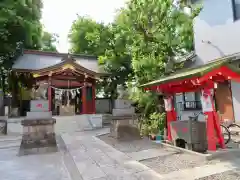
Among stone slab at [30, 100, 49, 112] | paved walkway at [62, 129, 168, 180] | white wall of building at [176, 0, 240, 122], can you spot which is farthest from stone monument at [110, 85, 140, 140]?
white wall of building at [176, 0, 240, 122]

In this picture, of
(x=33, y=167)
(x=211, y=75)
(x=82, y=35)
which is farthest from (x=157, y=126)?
(x=82, y=35)

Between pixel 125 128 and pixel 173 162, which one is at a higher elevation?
pixel 125 128

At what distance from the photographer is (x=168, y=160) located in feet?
18.5

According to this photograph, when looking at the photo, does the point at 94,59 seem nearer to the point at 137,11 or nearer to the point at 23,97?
the point at 23,97

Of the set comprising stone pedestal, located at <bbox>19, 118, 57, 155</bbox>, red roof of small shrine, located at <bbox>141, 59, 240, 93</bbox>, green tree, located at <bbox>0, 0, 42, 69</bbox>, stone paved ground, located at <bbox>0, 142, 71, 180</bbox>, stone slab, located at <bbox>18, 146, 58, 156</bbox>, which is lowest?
stone paved ground, located at <bbox>0, 142, 71, 180</bbox>

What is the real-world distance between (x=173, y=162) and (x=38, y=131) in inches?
199

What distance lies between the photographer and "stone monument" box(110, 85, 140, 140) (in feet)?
29.7

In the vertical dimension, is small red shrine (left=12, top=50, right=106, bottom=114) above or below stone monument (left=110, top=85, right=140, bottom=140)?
above

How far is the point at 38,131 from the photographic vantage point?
742cm

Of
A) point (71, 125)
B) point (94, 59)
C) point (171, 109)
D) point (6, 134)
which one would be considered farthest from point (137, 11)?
point (94, 59)

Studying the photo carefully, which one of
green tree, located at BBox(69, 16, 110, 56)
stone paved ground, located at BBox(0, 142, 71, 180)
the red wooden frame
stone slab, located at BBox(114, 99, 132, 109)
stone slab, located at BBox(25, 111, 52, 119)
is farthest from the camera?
green tree, located at BBox(69, 16, 110, 56)

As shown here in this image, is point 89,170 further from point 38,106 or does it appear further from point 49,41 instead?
point 49,41

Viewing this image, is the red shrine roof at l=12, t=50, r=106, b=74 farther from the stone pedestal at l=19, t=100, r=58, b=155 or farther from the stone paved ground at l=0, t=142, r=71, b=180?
the stone paved ground at l=0, t=142, r=71, b=180

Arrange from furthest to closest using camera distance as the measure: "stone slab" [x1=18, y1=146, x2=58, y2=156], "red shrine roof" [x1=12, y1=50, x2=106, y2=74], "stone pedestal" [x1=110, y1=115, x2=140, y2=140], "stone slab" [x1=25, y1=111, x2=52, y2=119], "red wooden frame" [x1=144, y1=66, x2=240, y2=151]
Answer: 1. "red shrine roof" [x1=12, y1=50, x2=106, y2=74]
2. "stone pedestal" [x1=110, y1=115, x2=140, y2=140]
3. "stone slab" [x1=25, y1=111, x2=52, y2=119]
4. "stone slab" [x1=18, y1=146, x2=58, y2=156]
5. "red wooden frame" [x1=144, y1=66, x2=240, y2=151]
